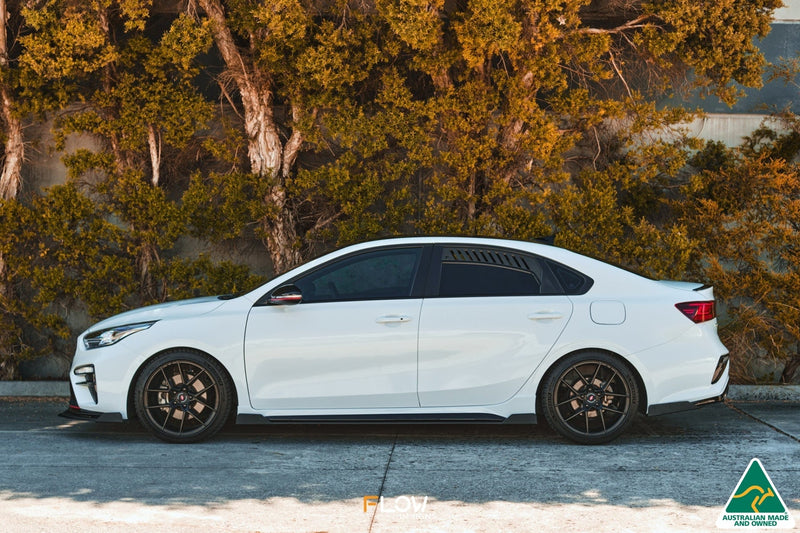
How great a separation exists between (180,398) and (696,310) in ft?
13.3

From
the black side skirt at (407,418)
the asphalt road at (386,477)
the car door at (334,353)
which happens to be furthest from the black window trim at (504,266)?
the asphalt road at (386,477)

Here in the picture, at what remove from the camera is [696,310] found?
8.01 meters

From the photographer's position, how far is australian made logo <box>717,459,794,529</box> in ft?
19.0

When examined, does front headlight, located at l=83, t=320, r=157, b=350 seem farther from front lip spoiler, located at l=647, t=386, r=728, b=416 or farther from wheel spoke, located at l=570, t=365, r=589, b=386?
front lip spoiler, located at l=647, t=386, r=728, b=416

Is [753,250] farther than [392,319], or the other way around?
[753,250]

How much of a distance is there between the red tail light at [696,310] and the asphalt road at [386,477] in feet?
3.25

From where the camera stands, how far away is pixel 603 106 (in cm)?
1134

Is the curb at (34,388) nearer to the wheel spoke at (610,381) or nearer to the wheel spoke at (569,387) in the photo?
the wheel spoke at (569,387)

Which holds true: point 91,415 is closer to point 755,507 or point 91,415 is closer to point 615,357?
point 615,357

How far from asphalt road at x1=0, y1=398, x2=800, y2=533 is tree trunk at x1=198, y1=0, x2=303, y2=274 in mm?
3330

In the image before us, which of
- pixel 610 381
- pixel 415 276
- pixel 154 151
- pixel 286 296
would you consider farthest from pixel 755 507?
pixel 154 151

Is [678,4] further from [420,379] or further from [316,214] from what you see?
[420,379]

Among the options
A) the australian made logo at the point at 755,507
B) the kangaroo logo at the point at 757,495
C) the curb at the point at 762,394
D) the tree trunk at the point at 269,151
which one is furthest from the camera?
the tree trunk at the point at 269,151

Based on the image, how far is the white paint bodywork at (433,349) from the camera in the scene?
25.9 ft
